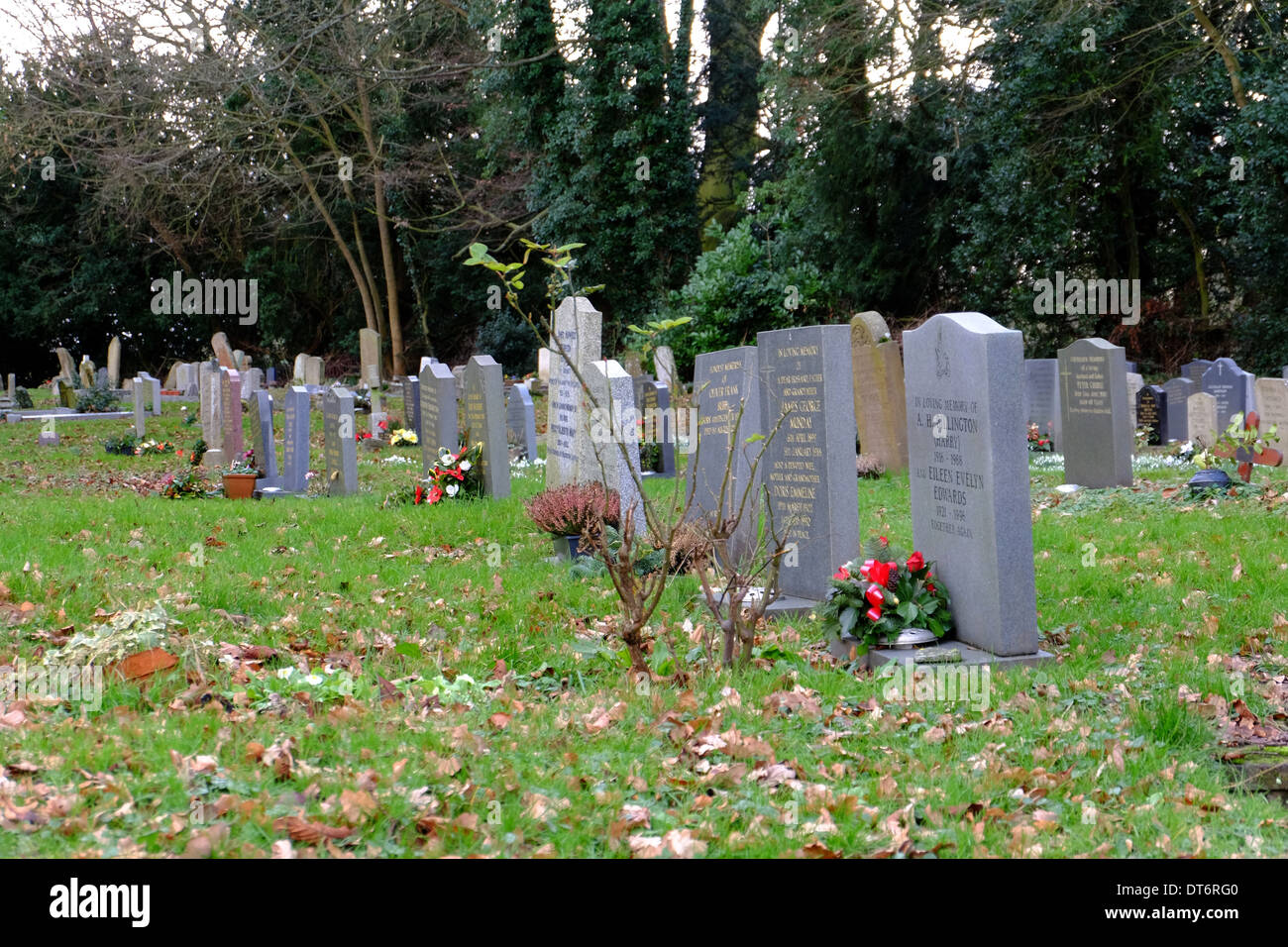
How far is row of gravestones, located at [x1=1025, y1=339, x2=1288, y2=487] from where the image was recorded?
13086 mm

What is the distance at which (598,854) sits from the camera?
3.60 metres

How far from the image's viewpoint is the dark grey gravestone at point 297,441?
14398 millimetres

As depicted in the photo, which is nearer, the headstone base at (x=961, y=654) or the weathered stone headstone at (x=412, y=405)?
the headstone base at (x=961, y=654)

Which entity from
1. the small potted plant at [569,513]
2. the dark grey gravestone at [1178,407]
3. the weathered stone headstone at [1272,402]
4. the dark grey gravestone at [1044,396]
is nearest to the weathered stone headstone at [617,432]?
the small potted plant at [569,513]

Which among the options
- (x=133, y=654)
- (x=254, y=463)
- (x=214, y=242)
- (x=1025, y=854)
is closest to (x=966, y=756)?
(x=1025, y=854)

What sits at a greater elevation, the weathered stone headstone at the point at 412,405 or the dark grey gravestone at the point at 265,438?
the weathered stone headstone at the point at 412,405

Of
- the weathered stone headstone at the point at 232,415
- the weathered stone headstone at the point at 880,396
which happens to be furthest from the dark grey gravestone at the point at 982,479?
the weathered stone headstone at the point at 232,415

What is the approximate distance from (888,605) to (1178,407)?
45.9 feet

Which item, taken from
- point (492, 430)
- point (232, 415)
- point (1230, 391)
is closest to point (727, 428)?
point (492, 430)

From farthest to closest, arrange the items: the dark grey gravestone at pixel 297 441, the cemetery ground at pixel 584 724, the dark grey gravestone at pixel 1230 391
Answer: the dark grey gravestone at pixel 1230 391
the dark grey gravestone at pixel 297 441
the cemetery ground at pixel 584 724

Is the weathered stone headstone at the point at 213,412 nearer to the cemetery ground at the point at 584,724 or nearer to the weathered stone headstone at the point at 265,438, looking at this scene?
the weathered stone headstone at the point at 265,438

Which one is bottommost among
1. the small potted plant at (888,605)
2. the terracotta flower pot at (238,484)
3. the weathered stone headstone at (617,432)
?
the small potted plant at (888,605)

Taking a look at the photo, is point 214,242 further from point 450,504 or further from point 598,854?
point 598,854

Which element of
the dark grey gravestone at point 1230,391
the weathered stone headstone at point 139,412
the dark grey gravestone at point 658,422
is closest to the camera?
the dark grey gravestone at point 658,422
